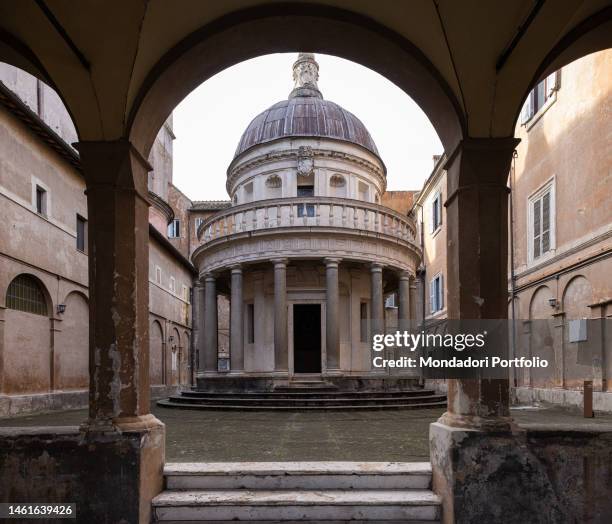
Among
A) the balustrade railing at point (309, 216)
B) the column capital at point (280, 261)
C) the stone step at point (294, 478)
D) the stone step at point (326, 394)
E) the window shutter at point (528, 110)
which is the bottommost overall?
the stone step at point (326, 394)

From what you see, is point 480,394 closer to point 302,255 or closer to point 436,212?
point 302,255

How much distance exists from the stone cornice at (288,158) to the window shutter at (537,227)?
7885mm

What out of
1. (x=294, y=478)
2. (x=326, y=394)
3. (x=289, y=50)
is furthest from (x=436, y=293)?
(x=294, y=478)

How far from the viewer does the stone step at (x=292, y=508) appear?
5.00 m

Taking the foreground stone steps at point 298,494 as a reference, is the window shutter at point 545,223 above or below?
above

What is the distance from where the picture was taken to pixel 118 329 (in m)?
5.18

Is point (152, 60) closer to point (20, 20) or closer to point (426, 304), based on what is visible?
point (20, 20)

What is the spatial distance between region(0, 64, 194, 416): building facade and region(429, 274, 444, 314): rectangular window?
19.3 meters

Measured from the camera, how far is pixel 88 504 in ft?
16.0

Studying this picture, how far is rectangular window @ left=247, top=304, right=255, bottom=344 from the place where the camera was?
22.3m

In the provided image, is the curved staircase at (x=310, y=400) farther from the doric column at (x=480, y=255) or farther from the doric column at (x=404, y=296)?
the doric column at (x=480, y=255)

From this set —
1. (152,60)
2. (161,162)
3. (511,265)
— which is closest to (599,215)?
(511,265)

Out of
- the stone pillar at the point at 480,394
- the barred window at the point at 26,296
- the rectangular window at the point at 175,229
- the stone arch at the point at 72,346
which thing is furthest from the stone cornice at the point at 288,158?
the rectangular window at the point at 175,229

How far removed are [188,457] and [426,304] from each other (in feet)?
99.0
